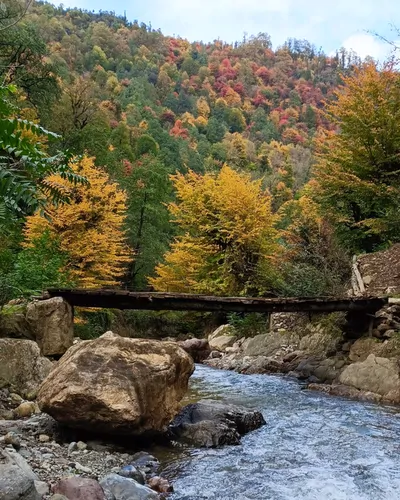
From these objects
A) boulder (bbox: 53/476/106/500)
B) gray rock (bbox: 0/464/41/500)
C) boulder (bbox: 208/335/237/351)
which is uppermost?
gray rock (bbox: 0/464/41/500)

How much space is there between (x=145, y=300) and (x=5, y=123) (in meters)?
8.33

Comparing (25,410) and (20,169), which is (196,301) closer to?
(25,410)

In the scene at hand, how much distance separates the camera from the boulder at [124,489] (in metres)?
4.79

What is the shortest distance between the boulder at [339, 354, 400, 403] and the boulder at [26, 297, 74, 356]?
7.00 metres

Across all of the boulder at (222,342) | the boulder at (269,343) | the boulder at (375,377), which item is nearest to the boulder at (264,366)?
the boulder at (269,343)

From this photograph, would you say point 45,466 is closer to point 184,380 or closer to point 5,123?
point 184,380

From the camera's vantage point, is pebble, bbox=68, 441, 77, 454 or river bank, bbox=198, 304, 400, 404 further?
river bank, bbox=198, 304, 400, 404

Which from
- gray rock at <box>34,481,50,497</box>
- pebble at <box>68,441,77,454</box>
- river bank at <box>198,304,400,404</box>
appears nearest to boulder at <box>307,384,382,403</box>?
river bank at <box>198,304,400,404</box>

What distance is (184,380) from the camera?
25.2ft

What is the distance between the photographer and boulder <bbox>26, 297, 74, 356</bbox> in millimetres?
10117

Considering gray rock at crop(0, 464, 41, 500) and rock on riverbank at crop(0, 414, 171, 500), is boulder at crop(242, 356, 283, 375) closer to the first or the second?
rock on riverbank at crop(0, 414, 171, 500)

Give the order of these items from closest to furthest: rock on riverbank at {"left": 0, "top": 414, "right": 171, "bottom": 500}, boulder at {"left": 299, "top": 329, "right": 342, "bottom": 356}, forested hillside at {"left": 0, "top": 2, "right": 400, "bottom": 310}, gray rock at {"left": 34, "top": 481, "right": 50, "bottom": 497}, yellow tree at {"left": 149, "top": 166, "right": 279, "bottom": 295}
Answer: rock on riverbank at {"left": 0, "top": 414, "right": 171, "bottom": 500}
gray rock at {"left": 34, "top": 481, "right": 50, "bottom": 497}
forested hillside at {"left": 0, "top": 2, "right": 400, "bottom": 310}
boulder at {"left": 299, "top": 329, "right": 342, "bottom": 356}
yellow tree at {"left": 149, "top": 166, "right": 279, "bottom": 295}

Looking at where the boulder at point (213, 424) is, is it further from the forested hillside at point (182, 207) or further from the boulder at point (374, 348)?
the boulder at point (374, 348)

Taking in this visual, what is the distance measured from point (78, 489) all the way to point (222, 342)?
54.7ft
